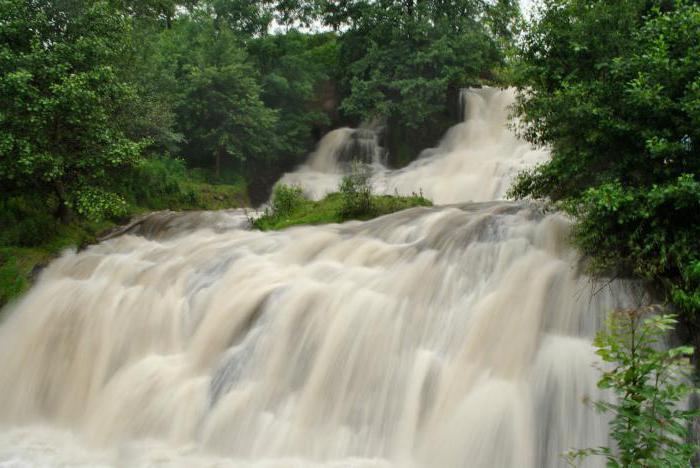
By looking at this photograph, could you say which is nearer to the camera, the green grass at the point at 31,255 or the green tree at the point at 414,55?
the green grass at the point at 31,255

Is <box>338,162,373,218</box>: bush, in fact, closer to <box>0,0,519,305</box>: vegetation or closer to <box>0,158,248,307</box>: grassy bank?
<box>0,0,519,305</box>: vegetation

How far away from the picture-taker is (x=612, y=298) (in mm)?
6172

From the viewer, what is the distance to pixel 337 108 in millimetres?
23891

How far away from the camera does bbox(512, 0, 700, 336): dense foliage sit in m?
5.51

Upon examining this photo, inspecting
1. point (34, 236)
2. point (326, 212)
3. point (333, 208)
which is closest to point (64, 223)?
point (34, 236)

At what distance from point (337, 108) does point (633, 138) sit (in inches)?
733

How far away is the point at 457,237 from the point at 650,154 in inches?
118

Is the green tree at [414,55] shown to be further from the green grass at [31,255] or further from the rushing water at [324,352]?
the green grass at [31,255]

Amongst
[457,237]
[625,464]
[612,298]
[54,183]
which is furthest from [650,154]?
[54,183]

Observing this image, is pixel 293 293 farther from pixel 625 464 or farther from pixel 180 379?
pixel 625 464

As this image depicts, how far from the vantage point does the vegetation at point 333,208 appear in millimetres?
11281

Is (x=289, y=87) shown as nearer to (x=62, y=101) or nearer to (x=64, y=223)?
(x=64, y=223)

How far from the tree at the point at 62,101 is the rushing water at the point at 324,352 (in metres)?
2.10

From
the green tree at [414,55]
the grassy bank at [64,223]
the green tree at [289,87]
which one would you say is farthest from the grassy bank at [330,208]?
the green tree at [289,87]
